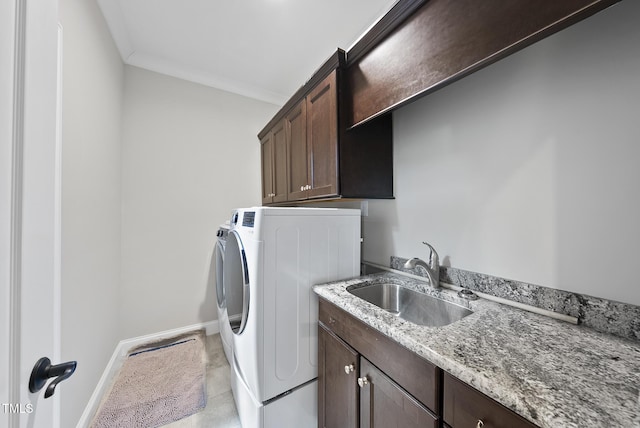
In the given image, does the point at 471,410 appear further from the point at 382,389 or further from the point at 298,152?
the point at 298,152

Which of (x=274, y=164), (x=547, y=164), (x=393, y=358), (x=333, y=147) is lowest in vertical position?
(x=393, y=358)

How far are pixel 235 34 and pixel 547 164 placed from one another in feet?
7.54

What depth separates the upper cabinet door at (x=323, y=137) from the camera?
1.41 m

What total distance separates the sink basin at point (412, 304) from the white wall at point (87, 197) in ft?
5.09

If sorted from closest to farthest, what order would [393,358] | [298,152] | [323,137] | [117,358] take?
[393,358] → [323,137] → [298,152] → [117,358]

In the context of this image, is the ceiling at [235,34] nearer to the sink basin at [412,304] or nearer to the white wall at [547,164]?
the white wall at [547,164]

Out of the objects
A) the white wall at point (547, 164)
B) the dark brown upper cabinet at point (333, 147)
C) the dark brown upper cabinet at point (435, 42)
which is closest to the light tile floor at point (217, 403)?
the dark brown upper cabinet at point (333, 147)

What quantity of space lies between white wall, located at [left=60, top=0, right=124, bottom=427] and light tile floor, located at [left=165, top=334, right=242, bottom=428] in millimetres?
651

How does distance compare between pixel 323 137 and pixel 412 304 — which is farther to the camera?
Result: pixel 323 137

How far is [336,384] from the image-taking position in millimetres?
1160

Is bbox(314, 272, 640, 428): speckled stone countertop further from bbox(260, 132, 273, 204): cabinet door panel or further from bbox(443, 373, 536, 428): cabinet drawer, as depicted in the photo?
bbox(260, 132, 273, 204): cabinet door panel

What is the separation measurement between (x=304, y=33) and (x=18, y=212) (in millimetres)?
2114

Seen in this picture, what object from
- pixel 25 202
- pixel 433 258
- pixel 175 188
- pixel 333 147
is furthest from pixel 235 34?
pixel 433 258

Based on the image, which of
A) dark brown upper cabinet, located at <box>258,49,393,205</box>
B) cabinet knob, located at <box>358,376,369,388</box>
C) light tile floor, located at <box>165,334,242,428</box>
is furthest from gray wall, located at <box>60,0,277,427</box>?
cabinet knob, located at <box>358,376,369,388</box>
